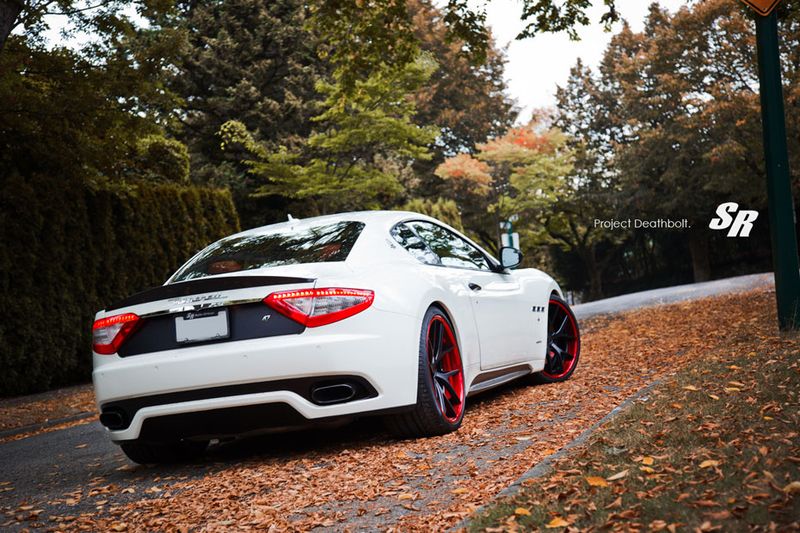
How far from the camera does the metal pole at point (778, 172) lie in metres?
8.41

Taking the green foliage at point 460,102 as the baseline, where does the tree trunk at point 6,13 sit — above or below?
below

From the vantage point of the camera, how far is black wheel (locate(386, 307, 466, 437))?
5469mm

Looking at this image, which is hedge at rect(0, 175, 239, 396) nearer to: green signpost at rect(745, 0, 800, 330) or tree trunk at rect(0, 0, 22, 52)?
tree trunk at rect(0, 0, 22, 52)

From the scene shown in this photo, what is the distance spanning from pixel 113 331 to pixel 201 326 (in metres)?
0.63

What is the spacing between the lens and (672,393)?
6051 millimetres

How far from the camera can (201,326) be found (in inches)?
205

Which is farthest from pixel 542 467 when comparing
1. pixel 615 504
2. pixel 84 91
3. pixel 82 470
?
pixel 84 91

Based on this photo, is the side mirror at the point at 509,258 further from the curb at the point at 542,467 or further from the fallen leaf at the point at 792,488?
the fallen leaf at the point at 792,488

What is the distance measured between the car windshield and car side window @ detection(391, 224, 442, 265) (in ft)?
1.04

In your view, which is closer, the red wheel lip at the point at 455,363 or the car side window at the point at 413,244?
the red wheel lip at the point at 455,363

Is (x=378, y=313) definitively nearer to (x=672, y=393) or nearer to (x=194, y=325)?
(x=194, y=325)

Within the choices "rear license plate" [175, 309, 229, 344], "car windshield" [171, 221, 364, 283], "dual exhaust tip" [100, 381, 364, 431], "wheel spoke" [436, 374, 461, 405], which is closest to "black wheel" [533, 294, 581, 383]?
"wheel spoke" [436, 374, 461, 405]

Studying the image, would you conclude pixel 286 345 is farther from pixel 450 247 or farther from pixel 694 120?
pixel 694 120


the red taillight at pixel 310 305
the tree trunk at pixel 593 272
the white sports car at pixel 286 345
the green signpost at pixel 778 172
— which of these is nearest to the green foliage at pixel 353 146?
the green signpost at pixel 778 172
